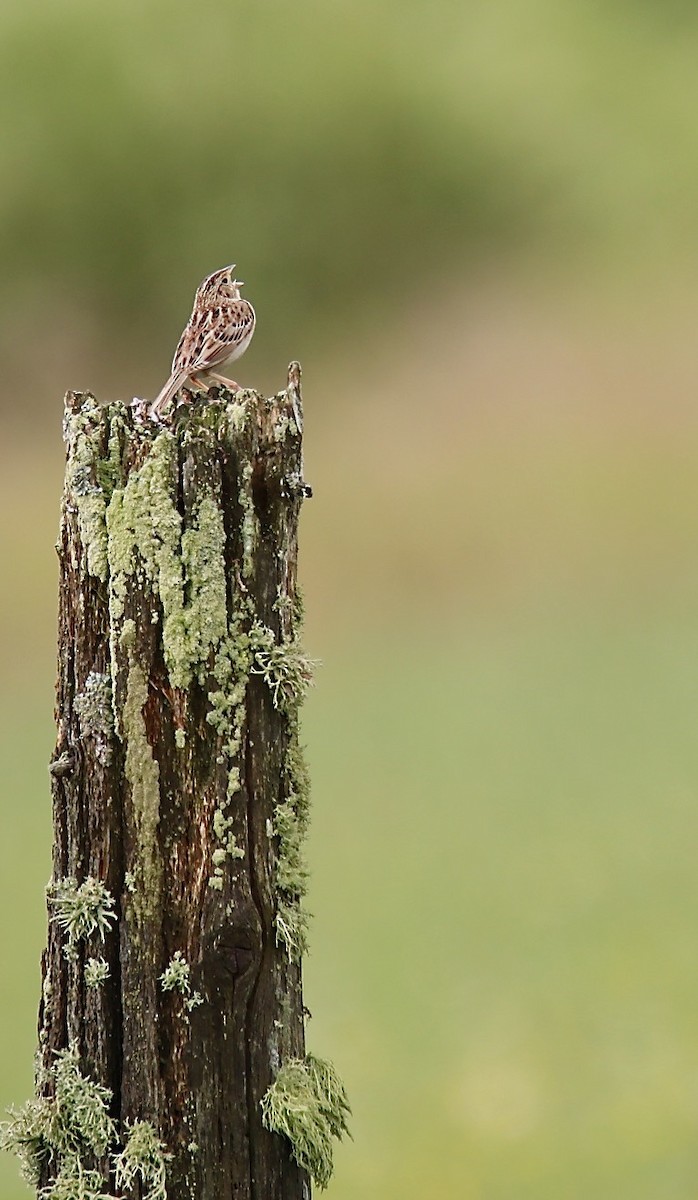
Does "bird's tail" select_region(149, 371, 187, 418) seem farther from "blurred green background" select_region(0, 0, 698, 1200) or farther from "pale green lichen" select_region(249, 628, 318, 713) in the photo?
"blurred green background" select_region(0, 0, 698, 1200)

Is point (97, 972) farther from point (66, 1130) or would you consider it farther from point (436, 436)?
point (436, 436)

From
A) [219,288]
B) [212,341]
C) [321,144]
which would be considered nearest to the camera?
[212,341]

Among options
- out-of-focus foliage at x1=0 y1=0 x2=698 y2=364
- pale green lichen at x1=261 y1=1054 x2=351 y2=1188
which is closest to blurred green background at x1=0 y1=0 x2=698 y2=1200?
out-of-focus foliage at x1=0 y1=0 x2=698 y2=364

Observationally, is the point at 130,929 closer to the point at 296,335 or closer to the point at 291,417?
the point at 291,417

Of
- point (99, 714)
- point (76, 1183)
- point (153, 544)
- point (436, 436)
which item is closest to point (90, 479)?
point (153, 544)

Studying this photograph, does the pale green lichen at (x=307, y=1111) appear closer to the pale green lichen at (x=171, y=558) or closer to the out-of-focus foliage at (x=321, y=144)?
the pale green lichen at (x=171, y=558)

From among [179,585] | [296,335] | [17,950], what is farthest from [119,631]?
[296,335]

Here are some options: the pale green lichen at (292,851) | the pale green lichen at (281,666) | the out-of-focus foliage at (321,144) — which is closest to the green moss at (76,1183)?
the pale green lichen at (292,851)
